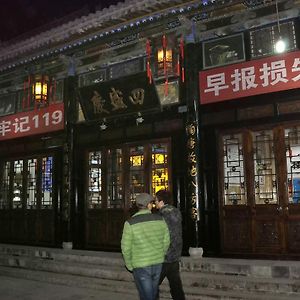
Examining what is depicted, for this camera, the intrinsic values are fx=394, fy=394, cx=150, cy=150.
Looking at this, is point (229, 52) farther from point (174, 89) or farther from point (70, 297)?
point (70, 297)

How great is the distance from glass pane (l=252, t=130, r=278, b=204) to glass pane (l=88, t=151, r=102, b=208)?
3.82m

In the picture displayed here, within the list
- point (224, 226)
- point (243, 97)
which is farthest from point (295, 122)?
point (224, 226)

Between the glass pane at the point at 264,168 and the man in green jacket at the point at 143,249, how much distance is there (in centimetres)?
374

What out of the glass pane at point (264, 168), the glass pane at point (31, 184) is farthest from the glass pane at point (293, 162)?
the glass pane at point (31, 184)

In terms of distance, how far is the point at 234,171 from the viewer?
7828 millimetres

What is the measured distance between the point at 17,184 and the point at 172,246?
729cm

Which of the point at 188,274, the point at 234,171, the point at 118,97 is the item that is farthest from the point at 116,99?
the point at 188,274

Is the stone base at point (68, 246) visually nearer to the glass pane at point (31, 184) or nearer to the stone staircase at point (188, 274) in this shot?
the stone staircase at point (188, 274)

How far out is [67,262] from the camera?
8641 millimetres

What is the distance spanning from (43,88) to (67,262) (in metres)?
4.45

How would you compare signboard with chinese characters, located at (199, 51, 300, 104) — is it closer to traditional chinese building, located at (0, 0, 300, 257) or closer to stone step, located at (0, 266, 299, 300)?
traditional chinese building, located at (0, 0, 300, 257)

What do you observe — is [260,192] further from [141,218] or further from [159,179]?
[141,218]

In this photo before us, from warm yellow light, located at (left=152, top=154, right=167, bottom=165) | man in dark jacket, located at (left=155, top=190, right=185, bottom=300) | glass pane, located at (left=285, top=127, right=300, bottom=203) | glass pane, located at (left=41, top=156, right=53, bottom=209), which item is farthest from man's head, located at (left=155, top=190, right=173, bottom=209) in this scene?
glass pane, located at (left=41, top=156, right=53, bottom=209)

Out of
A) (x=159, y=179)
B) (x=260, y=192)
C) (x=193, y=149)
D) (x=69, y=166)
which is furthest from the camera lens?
(x=69, y=166)
